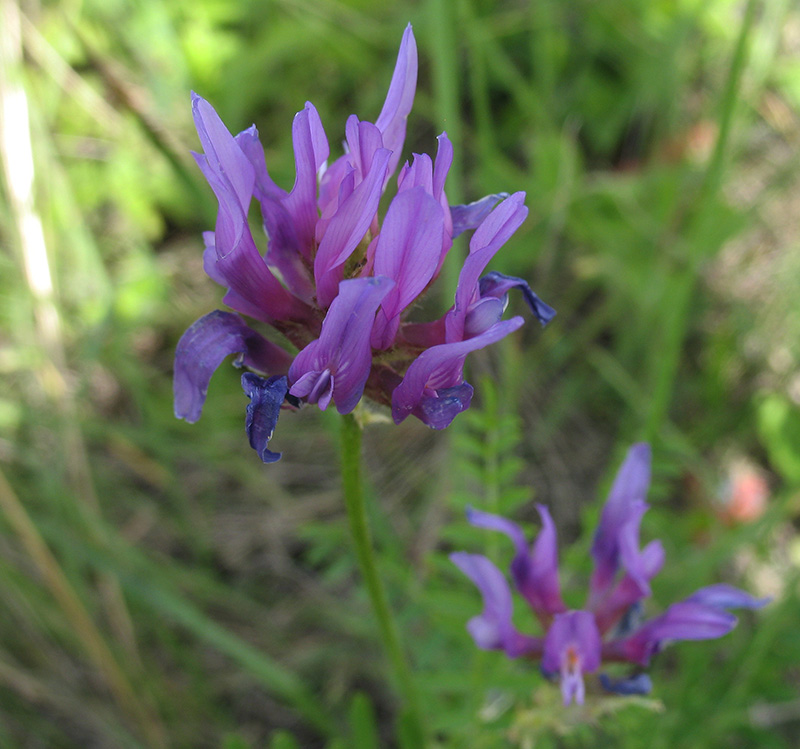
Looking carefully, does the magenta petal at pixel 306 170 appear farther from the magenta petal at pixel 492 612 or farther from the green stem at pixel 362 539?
the magenta petal at pixel 492 612

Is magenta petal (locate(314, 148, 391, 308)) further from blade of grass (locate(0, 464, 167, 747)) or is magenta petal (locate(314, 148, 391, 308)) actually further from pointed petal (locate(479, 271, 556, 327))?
blade of grass (locate(0, 464, 167, 747))

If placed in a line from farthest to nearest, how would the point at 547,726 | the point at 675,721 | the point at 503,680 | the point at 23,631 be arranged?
the point at 23,631 → the point at 675,721 → the point at 503,680 → the point at 547,726

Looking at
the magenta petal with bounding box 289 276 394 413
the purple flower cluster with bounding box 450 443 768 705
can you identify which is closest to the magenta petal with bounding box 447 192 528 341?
the magenta petal with bounding box 289 276 394 413

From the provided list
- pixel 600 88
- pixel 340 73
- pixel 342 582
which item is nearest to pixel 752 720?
pixel 342 582

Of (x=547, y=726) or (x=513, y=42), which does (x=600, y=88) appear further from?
(x=547, y=726)

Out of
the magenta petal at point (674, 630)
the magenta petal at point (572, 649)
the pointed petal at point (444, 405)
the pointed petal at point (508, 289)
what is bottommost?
the magenta petal at point (572, 649)

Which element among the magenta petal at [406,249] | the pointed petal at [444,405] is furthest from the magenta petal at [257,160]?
the pointed petal at [444,405]

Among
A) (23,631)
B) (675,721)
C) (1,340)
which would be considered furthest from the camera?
(1,340)

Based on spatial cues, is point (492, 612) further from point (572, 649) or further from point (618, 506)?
point (618, 506)
